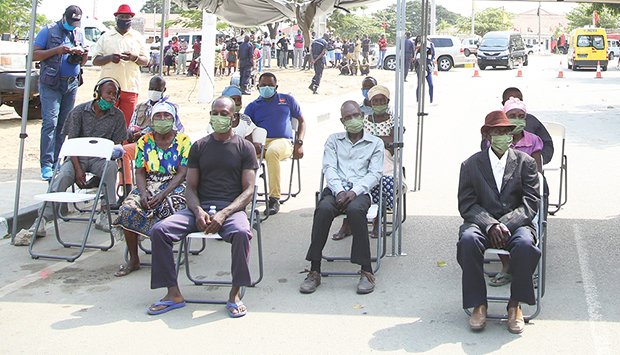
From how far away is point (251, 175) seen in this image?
6.39 metres

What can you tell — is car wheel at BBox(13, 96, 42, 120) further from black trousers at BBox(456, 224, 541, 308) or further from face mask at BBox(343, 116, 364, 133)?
black trousers at BBox(456, 224, 541, 308)

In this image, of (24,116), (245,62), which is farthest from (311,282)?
(245,62)

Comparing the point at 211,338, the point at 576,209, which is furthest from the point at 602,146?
the point at 211,338

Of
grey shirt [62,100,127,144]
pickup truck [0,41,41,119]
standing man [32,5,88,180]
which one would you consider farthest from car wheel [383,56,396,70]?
grey shirt [62,100,127,144]

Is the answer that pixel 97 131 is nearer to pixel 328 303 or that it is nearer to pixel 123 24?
pixel 123 24

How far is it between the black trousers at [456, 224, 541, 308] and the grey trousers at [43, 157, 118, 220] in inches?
145

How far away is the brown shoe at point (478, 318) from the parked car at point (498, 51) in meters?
36.5

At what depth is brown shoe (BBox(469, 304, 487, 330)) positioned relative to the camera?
17.4ft

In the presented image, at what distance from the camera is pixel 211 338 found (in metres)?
5.23

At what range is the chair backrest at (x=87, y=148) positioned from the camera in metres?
7.59

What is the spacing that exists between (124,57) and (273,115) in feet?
6.04

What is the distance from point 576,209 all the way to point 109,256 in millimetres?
4914

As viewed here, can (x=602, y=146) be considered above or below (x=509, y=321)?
above

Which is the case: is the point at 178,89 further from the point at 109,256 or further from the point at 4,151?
the point at 109,256
